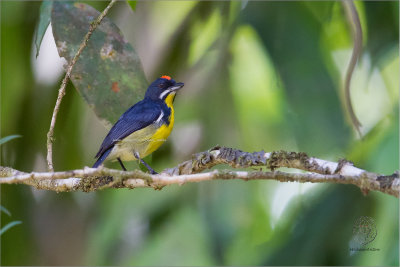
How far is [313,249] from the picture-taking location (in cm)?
385

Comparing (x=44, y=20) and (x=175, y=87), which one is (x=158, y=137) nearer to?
(x=175, y=87)

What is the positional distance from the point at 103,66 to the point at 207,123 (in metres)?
1.24

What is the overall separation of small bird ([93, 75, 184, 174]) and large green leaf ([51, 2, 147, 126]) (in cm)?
13

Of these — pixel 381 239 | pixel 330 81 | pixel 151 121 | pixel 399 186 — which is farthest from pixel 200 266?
pixel 399 186

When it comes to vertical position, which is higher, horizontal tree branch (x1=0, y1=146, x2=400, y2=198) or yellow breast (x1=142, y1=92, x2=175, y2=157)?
horizontal tree branch (x1=0, y1=146, x2=400, y2=198)

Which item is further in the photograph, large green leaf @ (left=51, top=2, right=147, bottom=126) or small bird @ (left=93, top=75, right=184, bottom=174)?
small bird @ (left=93, top=75, right=184, bottom=174)

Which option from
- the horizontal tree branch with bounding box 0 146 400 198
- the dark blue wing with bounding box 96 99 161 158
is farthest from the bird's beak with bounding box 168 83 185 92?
the horizontal tree branch with bounding box 0 146 400 198

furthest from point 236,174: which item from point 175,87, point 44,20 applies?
point 175,87

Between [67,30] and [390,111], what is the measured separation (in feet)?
7.55

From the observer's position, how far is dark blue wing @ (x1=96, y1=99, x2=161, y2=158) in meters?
3.52

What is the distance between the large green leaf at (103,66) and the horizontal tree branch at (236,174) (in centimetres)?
76

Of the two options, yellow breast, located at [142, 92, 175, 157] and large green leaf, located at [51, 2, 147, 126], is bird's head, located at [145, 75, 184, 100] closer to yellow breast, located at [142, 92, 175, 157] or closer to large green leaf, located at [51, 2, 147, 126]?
yellow breast, located at [142, 92, 175, 157]

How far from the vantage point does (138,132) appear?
3.73 m

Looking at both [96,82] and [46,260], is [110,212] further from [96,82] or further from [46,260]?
[96,82]
